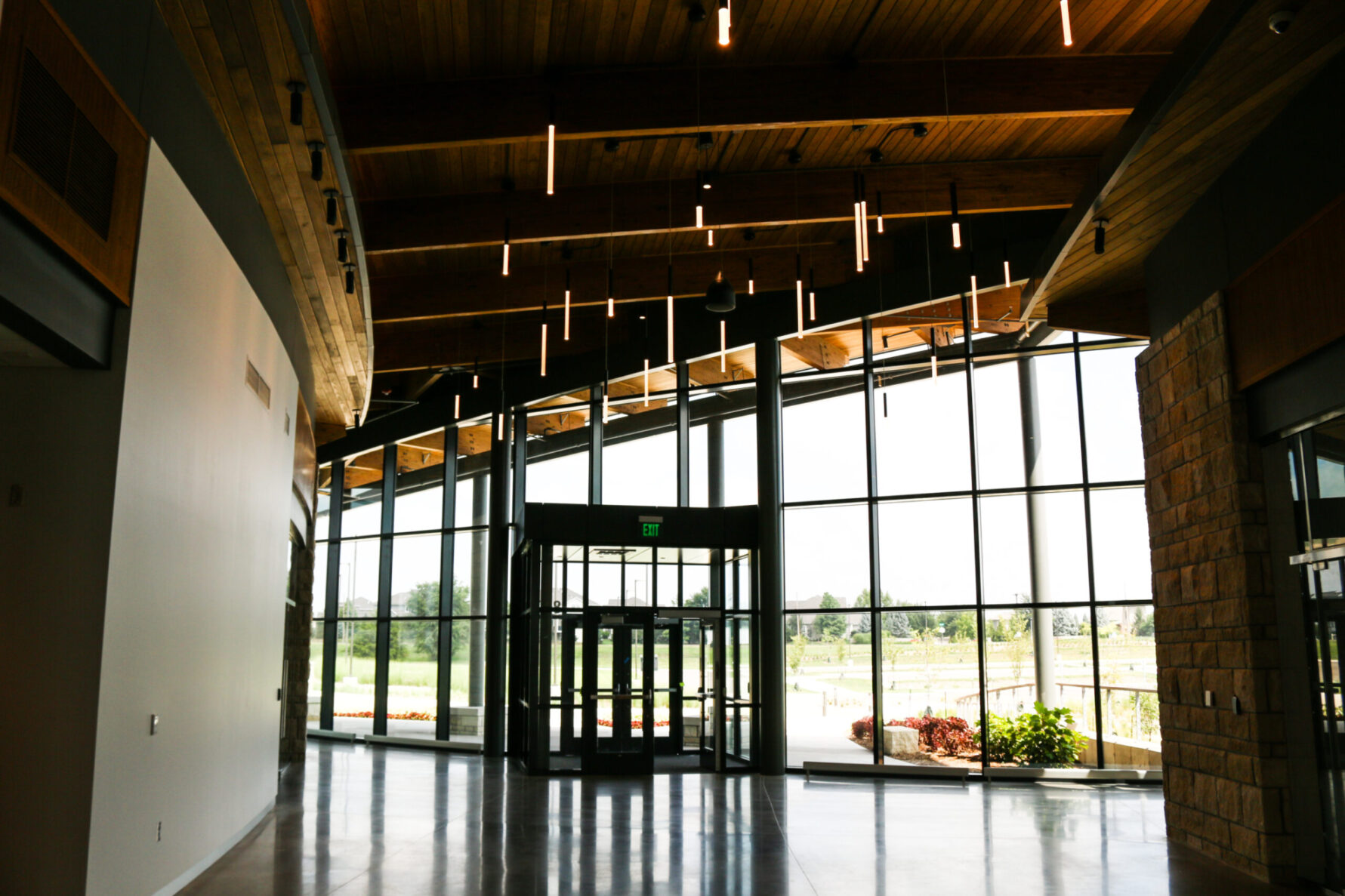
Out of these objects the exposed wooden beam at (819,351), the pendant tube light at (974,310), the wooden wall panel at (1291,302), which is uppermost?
the pendant tube light at (974,310)

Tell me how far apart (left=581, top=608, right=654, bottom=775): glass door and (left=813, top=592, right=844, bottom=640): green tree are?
2.29 m

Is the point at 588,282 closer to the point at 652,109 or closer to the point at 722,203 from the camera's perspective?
the point at 722,203

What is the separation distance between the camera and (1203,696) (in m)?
8.19

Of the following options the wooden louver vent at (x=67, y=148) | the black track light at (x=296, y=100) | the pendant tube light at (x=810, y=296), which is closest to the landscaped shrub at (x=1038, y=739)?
the pendant tube light at (x=810, y=296)

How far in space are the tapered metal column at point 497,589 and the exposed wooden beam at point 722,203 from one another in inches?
246

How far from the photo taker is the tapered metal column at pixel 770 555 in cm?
1387

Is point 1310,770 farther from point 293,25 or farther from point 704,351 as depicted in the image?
point 704,351

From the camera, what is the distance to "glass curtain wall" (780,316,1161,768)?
42.2ft

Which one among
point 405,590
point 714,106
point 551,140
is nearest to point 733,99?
point 714,106

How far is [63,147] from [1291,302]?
729 centimetres

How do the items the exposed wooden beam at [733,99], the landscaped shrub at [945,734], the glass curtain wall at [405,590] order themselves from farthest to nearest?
the glass curtain wall at [405,590] < the landscaped shrub at [945,734] < the exposed wooden beam at [733,99]

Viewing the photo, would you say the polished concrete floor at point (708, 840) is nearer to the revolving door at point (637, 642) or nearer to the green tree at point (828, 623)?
the revolving door at point (637, 642)

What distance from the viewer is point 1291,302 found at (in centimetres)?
689

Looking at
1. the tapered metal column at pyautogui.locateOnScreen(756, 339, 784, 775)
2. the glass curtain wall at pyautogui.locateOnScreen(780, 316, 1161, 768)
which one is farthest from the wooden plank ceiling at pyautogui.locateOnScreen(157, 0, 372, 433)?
the glass curtain wall at pyautogui.locateOnScreen(780, 316, 1161, 768)
